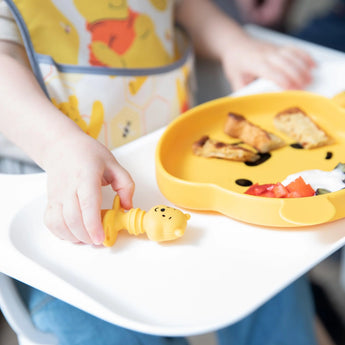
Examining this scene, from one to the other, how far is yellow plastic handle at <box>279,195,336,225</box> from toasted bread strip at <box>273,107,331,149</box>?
0.46 feet

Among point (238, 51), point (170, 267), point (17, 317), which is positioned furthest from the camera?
point (238, 51)

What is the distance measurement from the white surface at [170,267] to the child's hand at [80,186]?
0.03 metres

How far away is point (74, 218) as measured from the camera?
0.48 m

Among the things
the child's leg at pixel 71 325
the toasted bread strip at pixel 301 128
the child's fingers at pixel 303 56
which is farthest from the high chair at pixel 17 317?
the child's fingers at pixel 303 56

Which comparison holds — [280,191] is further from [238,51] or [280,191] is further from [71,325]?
[238,51]

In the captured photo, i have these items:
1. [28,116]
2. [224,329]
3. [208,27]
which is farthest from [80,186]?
[208,27]

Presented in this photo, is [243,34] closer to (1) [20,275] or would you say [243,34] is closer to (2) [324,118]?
(2) [324,118]

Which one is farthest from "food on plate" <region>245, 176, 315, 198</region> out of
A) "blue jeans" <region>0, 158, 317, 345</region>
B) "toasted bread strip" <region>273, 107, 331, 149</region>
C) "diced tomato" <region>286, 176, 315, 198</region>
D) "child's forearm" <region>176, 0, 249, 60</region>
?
"child's forearm" <region>176, 0, 249, 60</region>

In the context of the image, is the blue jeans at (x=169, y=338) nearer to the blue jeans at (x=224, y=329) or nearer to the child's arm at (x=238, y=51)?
the blue jeans at (x=224, y=329)

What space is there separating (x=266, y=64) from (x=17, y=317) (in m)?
0.49

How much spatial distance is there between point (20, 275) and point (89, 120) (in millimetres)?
289

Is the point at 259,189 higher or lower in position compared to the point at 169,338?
higher

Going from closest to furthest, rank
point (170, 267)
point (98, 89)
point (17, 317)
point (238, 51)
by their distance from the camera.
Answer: point (170, 267)
point (17, 317)
point (98, 89)
point (238, 51)

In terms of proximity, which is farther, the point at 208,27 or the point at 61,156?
the point at 208,27
